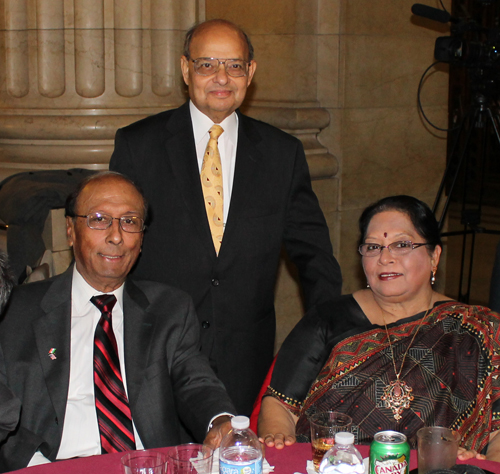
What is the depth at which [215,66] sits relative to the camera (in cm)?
255

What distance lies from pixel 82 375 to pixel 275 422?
0.62 metres

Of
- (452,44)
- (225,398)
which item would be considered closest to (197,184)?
(225,398)

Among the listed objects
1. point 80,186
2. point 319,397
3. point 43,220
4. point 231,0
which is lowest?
point 319,397

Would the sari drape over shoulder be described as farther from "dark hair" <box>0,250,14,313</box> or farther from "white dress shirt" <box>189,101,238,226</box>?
"dark hair" <box>0,250,14,313</box>

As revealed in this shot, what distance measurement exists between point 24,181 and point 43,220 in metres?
0.25

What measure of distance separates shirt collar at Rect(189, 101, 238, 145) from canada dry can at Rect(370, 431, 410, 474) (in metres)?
1.48

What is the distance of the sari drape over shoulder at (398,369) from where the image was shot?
2.22 m

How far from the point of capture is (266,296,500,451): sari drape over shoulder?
2219 mm

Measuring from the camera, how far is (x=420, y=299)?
2486 mm

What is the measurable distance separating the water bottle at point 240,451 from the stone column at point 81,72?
270 centimetres

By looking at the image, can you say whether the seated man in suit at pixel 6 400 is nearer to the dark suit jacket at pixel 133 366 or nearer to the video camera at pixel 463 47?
the dark suit jacket at pixel 133 366

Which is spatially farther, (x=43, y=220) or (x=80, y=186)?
(x=43, y=220)

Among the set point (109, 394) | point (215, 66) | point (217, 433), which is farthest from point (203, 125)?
point (217, 433)

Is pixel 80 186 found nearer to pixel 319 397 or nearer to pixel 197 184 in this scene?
pixel 197 184
